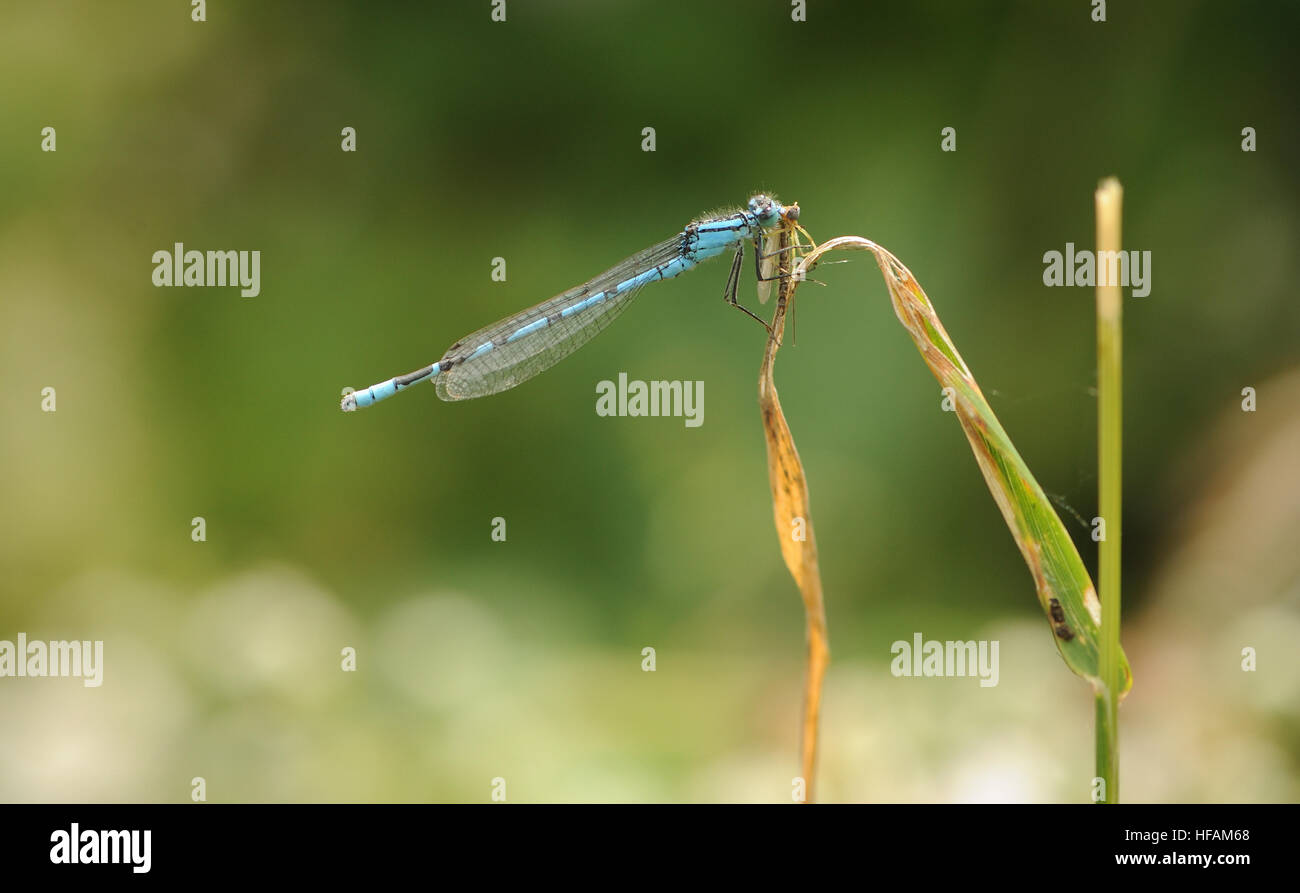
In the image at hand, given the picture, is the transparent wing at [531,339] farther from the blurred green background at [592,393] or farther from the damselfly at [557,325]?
the blurred green background at [592,393]

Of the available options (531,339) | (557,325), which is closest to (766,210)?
(557,325)

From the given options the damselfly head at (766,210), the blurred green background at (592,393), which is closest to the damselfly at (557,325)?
the damselfly head at (766,210)

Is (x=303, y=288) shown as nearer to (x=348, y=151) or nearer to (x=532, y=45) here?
(x=348, y=151)

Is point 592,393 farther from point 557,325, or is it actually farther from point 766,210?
point 766,210

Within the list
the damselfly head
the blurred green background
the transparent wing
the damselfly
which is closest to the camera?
the damselfly head

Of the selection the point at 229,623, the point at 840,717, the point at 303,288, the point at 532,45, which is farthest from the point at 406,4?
the point at 840,717

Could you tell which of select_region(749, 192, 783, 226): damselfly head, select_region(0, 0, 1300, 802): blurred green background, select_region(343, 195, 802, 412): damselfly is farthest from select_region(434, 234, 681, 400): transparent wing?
select_region(0, 0, 1300, 802): blurred green background

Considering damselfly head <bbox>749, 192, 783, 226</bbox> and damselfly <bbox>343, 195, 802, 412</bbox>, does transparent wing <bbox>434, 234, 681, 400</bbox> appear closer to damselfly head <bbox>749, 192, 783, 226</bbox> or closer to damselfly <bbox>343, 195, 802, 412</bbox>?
damselfly <bbox>343, 195, 802, 412</bbox>
